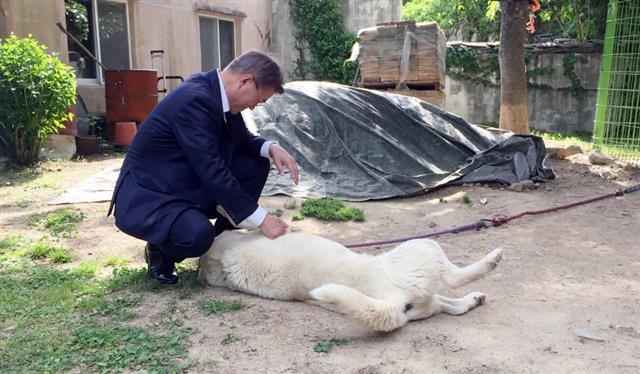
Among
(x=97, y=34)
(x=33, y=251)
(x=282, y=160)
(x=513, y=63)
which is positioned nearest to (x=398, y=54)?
(x=513, y=63)

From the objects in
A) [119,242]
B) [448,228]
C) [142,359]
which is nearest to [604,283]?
[448,228]

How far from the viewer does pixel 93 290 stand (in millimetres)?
2955

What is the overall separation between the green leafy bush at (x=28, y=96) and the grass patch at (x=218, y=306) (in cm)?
512

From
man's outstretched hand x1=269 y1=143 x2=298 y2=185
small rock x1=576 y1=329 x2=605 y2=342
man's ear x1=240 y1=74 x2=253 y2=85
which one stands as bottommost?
small rock x1=576 y1=329 x2=605 y2=342

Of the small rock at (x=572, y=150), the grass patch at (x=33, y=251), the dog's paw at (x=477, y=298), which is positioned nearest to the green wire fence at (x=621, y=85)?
the small rock at (x=572, y=150)

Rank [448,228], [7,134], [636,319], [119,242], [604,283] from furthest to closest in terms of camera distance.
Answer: [7,134]
[448,228]
[119,242]
[604,283]
[636,319]

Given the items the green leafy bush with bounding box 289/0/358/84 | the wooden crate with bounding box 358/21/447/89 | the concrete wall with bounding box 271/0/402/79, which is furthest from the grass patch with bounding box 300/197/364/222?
the concrete wall with bounding box 271/0/402/79

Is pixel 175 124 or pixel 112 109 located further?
pixel 112 109

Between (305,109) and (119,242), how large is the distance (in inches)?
Result: 118

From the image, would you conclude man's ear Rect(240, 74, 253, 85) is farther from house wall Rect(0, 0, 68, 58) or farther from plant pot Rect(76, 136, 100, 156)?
house wall Rect(0, 0, 68, 58)

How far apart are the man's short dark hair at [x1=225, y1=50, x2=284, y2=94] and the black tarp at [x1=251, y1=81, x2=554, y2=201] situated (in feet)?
8.72

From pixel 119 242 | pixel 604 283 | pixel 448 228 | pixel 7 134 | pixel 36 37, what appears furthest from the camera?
pixel 36 37

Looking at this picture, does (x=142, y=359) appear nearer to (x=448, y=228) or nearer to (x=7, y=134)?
(x=448, y=228)

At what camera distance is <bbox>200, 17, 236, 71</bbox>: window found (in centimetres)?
1262
